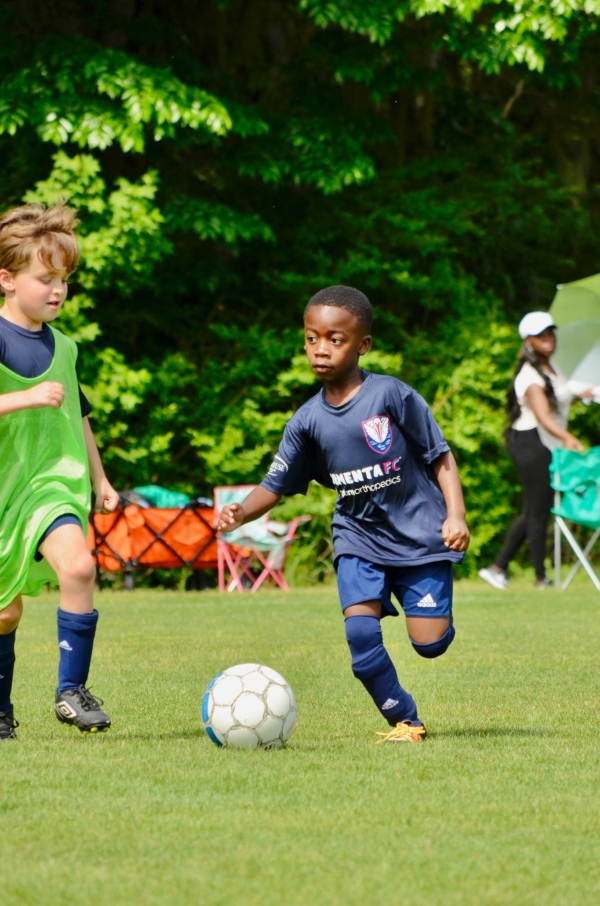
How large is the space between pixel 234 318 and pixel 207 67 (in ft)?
8.72

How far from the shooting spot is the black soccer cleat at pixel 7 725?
16.1ft

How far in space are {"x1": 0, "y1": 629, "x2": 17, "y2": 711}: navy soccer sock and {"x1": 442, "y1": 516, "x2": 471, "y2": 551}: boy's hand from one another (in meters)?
1.57

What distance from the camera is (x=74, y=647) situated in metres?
4.79

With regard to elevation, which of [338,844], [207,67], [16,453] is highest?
[207,67]

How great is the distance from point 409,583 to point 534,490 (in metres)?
6.78

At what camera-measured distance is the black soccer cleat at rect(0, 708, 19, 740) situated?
4910 millimetres

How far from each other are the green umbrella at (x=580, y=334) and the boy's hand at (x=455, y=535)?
7.72m

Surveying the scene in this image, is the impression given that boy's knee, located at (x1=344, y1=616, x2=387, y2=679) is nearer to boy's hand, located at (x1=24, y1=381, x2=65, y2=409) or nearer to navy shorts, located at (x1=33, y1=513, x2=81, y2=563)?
navy shorts, located at (x1=33, y1=513, x2=81, y2=563)

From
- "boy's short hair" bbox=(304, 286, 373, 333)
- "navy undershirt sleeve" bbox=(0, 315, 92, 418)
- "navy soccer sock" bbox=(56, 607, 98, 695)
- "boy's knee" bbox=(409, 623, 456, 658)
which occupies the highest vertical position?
"boy's short hair" bbox=(304, 286, 373, 333)

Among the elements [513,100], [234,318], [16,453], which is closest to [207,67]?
[234,318]

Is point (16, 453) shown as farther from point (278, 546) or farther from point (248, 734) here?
point (278, 546)

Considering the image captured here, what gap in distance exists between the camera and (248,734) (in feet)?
15.3

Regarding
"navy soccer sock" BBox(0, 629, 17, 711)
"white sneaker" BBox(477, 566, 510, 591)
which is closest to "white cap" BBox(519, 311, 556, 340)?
"white sneaker" BBox(477, 566, 510, 591)

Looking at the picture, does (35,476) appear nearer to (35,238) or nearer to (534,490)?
(35,238)
